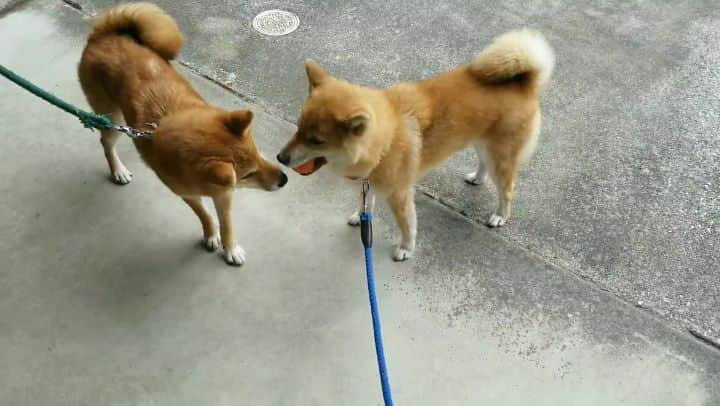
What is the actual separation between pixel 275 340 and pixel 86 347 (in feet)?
2.81

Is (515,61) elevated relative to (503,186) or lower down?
elevated

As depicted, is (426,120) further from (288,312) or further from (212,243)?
(212,243)

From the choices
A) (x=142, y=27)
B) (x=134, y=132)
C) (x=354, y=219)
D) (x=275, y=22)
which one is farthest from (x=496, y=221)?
(x=275, y=22)

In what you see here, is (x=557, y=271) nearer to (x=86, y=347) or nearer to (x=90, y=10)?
(x=86, y=347)

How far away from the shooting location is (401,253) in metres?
2.81

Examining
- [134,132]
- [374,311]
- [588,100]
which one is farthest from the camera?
[588,100]

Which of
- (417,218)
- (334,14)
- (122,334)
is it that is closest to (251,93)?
(334,14)

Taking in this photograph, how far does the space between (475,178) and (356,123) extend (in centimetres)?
121

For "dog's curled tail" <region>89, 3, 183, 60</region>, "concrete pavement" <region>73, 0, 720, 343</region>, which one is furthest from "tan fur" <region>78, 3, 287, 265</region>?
"concrete pavement" <region>73, 0, 720, 343</region>

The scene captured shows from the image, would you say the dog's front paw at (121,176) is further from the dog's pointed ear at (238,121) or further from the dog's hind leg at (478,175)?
the dog's hind leg at (478,175)

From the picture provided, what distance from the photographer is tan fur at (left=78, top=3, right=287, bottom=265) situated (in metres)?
2.16

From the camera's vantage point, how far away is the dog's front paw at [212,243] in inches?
112

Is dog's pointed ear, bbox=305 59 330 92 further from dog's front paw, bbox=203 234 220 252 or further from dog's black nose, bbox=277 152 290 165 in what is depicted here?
dog's front paw, bbox=203 234 220 252

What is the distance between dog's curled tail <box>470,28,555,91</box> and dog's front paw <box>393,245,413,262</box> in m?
0.92
